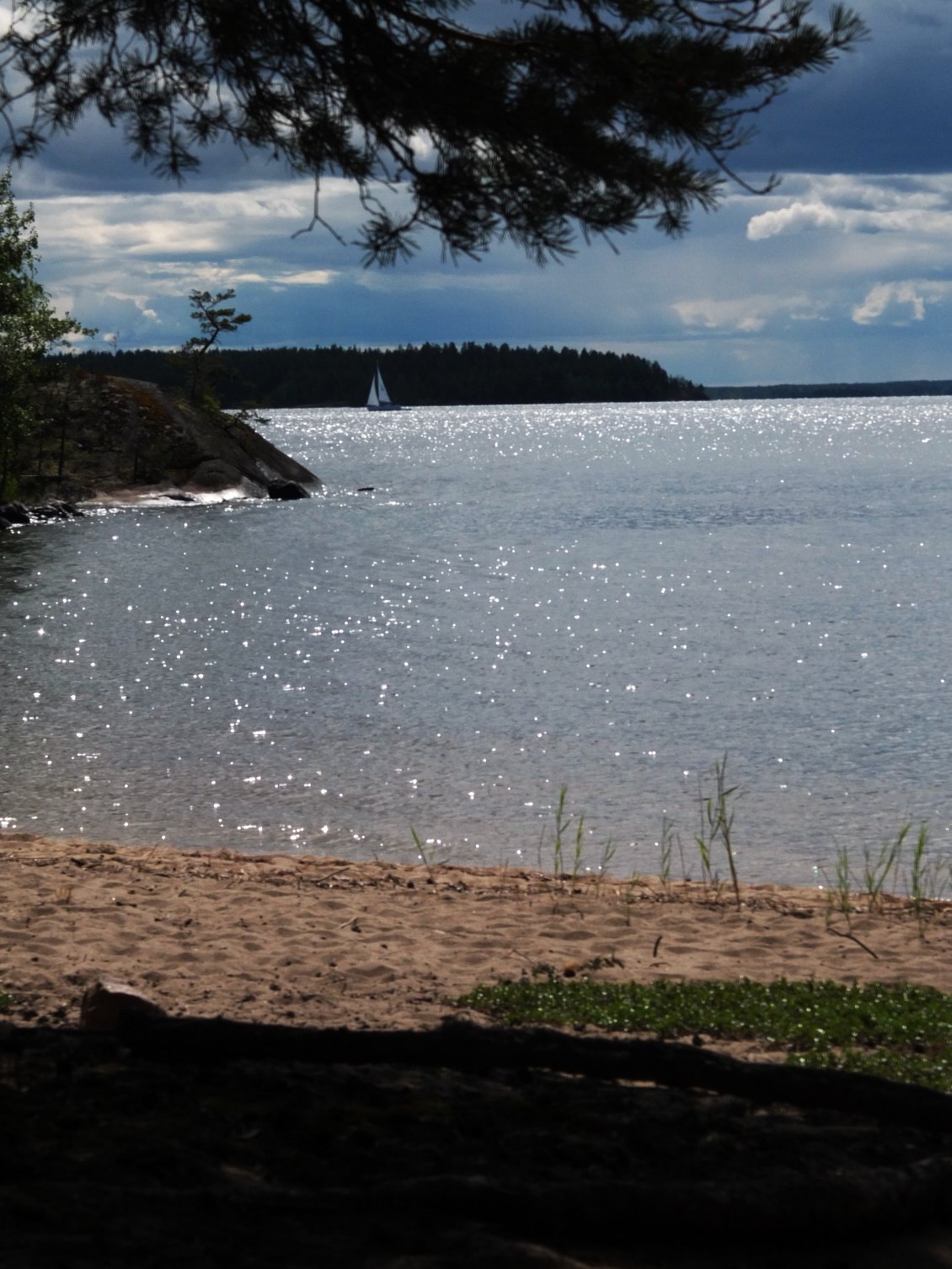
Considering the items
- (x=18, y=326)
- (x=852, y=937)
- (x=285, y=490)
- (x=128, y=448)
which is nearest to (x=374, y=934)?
(x=852, y=937)

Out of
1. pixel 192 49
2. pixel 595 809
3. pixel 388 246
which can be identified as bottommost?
pixel 595 809

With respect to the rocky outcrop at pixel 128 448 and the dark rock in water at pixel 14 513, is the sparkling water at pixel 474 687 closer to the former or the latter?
the dark rock in water at pixel 14 513

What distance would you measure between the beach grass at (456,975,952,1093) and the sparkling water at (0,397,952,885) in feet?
16.0

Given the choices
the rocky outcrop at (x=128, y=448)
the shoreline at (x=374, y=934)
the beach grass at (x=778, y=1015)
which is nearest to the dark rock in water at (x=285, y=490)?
the rocky outcrop at (x=128, y=448)

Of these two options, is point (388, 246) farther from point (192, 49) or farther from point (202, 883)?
point (202, 883)

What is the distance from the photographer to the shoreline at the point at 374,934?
923 cm

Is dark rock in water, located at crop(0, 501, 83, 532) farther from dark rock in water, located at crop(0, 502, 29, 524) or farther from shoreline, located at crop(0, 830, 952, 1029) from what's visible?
shoreline, located at crop(0, 830, 952, 1029)

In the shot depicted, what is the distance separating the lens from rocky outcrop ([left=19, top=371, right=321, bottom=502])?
6134cm

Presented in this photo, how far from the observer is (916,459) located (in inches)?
4547

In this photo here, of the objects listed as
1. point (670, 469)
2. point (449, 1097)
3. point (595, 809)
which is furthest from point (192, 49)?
point (670, 469)

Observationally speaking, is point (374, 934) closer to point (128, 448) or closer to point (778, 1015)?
point (778, 1015)

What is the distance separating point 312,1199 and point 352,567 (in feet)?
122

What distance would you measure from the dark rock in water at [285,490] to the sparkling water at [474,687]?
1108 centimetres

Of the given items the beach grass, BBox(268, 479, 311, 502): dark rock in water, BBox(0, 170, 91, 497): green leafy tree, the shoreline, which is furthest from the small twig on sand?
BBox(268, 479, 311, 502): dark rock in water
